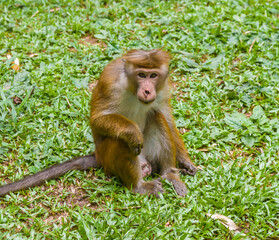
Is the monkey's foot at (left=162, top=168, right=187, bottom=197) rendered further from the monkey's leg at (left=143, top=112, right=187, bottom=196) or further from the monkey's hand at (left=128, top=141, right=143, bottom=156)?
the monkey's hand at (left=128, top=141, right=143, bottom=156)

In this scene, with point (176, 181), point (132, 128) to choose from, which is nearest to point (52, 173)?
point (132, 128)

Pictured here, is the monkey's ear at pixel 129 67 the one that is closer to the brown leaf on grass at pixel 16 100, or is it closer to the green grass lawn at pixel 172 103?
the green grass lawn at pixel 172 103

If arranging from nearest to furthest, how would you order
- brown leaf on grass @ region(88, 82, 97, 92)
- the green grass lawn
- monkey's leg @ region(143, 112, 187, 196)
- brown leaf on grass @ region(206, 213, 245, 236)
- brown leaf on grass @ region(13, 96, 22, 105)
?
brown leaf on grass @ region(206, 213, 245, 236)
the green grass lawn
monkey's leg @ region(143, 112, 187, 196)
brown leaf on grass @ region(13, 96, 22, 105)
brown leaf on grass @ region(88, 82, 97, 92)

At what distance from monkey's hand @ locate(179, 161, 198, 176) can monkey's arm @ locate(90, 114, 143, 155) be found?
898mm

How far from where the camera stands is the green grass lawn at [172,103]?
490 centimetres

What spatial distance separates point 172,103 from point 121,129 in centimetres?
209

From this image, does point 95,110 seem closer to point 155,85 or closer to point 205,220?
point 155,85

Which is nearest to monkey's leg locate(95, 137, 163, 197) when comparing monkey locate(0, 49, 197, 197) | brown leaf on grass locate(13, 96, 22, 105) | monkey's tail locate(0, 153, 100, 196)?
monkey locate(0, 49, 197, 197)

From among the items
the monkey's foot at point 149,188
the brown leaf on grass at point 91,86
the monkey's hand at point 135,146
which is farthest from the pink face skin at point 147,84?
the brown leaf on grass at point 91,86

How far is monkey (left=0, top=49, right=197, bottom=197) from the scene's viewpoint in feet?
16.8

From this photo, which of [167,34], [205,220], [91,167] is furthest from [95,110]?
[167,34]

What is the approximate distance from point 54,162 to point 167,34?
3.94 meters

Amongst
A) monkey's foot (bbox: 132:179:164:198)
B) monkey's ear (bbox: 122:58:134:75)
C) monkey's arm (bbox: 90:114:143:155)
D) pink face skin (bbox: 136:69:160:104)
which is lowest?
monkey's foot (bbox: 132:179:164:198)

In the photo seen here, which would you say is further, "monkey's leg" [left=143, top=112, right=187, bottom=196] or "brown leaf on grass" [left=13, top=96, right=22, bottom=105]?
"brown leaf on grass" [left=13, top=96, right=22, bottom=105]
